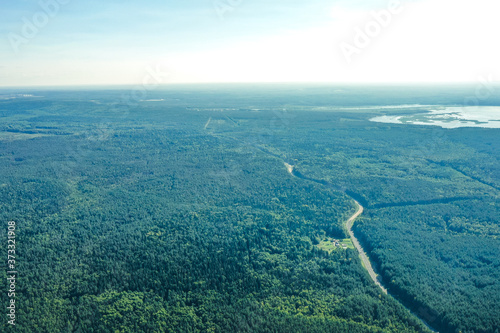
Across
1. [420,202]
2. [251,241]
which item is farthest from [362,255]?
[420,202]

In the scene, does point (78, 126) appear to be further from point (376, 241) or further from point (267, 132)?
point (376, 241)

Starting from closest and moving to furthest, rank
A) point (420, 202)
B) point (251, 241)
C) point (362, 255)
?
point (362, 255)
point (251, 241)
point (420, 202)

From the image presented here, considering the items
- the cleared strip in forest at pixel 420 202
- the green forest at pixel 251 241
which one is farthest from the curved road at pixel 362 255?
the cleared strip in forest at pixel 420 202

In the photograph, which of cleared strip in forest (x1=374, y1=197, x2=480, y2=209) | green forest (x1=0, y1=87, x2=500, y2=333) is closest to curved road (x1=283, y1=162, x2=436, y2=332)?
green forest (x1=0, y1=87, x2=500, y2=333)

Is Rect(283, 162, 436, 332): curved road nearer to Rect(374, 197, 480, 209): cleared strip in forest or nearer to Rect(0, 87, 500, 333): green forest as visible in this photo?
Rect(0, 87, 500, 333): green forest

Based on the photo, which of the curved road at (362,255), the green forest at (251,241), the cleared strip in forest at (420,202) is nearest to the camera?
the green forest at (251,241)

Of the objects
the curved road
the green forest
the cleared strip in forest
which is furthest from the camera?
the cleared strip in forest

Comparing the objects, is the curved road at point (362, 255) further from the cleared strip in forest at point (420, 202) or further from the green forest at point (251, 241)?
the cleared strip in forest at point (420, 202)

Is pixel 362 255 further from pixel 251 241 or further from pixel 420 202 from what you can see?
pixel 420 202

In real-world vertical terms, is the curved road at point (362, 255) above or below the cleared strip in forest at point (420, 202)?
below
